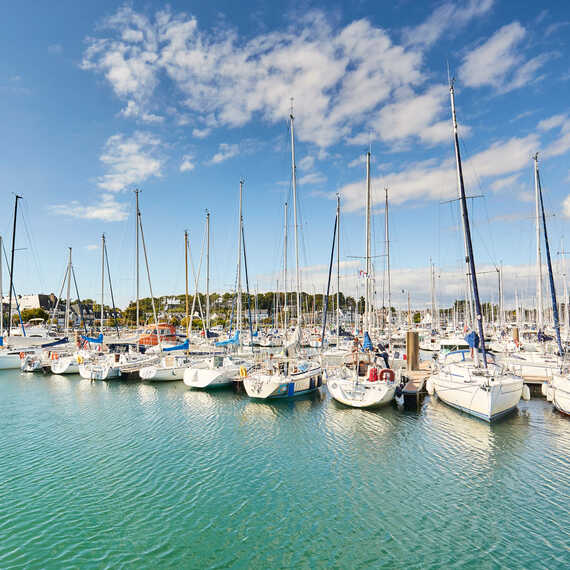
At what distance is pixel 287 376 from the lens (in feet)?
80.6

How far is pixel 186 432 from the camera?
1798 cm

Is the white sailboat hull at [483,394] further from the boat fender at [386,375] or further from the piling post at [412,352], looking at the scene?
the piling post at [412,352]

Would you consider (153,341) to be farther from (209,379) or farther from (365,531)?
(365,531)

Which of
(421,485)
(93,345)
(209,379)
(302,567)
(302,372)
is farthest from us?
(93,345)

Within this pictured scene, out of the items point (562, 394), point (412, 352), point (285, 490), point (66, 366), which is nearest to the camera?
point (285, 490)

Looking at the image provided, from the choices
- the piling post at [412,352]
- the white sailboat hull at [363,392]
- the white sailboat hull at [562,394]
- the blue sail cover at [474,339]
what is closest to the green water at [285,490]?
the white sailboat hull at [562,394]

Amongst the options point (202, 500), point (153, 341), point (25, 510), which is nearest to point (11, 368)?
point (153, 341)

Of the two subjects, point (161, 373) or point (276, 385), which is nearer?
point (276, 385)

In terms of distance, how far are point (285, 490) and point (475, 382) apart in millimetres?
12456

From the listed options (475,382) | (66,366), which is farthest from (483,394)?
(66,366)

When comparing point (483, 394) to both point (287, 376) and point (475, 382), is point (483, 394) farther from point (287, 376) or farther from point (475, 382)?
point (287, 376)

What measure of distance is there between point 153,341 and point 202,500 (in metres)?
36.3

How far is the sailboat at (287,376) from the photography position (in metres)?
23.6

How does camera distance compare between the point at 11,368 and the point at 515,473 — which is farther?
the point at 11,368
